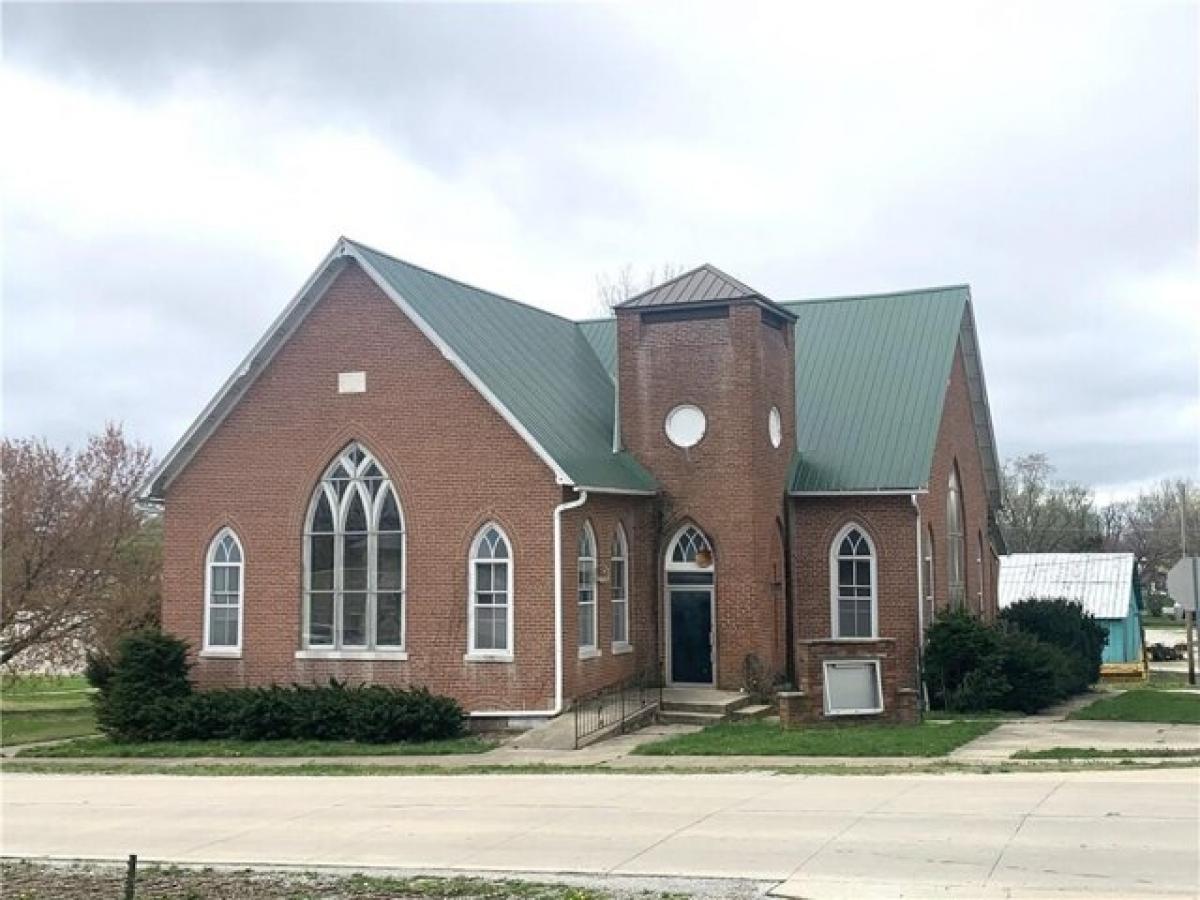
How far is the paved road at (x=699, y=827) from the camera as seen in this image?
10.6m

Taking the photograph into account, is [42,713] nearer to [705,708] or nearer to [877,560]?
[705,708]

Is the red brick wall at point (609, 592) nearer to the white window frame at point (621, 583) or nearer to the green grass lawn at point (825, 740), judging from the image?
the white window frame at point (621, 583)

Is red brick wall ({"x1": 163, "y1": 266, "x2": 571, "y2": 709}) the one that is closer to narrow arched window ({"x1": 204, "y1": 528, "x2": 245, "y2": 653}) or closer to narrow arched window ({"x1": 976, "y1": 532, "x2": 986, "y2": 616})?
narrow arched window ({"x1": 204, "y1": 528, "x2": 245, "y2": 653})

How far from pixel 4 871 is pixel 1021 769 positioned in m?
11.7

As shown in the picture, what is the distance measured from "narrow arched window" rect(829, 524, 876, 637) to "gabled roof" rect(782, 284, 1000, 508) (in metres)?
1.18

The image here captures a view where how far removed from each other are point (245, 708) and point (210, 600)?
10.7ft

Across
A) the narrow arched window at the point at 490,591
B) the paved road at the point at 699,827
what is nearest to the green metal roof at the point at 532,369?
the narrow arched window at the point at 490,591

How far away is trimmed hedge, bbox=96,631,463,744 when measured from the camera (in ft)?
72.2

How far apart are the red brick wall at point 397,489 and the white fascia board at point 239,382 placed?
0.18 meters

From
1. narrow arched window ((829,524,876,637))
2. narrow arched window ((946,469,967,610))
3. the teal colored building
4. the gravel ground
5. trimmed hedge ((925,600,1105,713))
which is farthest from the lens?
the teal colored building

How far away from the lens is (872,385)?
2934cm

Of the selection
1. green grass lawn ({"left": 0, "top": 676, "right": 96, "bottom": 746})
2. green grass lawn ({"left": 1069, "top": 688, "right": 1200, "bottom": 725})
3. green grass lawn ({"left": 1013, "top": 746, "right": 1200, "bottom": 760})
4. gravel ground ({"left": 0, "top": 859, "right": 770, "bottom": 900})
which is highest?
green grass lawn ({"left": 1013, "top": 746, "right": 1200, "bottom": 760})

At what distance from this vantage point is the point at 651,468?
26484 mm

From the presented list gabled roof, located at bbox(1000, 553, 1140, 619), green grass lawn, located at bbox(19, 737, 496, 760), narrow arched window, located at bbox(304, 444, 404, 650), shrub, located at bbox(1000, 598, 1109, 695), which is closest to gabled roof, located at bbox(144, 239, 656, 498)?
narrow arched window, located at bbox(304, 444, 404, 650)
